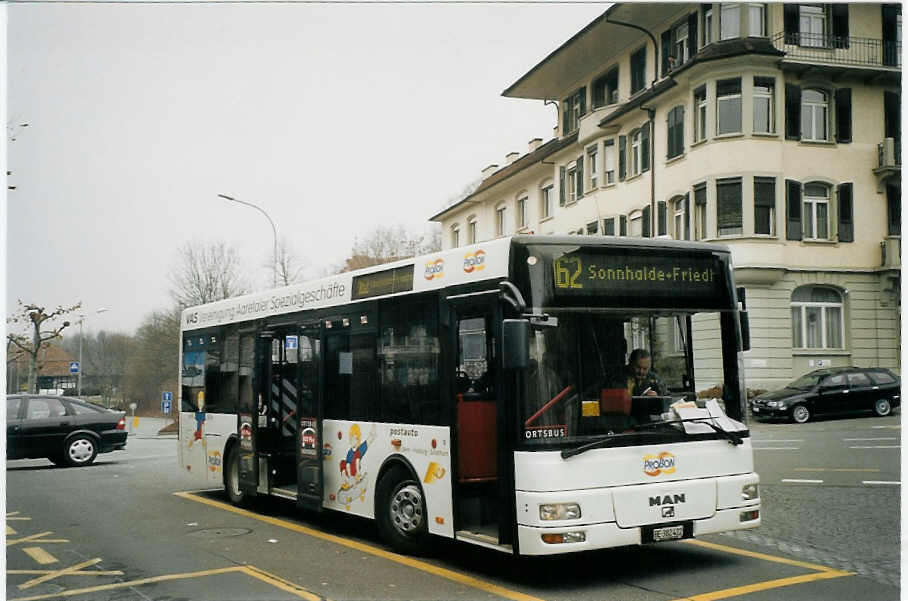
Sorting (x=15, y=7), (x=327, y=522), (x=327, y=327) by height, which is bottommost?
(x=327, y=522)

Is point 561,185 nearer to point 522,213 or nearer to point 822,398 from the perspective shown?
point 522,213

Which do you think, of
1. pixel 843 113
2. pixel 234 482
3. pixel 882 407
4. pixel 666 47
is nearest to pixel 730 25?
pixel 666 47

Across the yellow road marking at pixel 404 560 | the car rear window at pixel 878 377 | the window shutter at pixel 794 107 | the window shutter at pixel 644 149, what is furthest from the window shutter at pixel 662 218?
the yellow road marking at pixel 404 560

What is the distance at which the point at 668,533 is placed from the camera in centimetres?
776

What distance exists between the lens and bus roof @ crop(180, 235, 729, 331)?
8.01 meters

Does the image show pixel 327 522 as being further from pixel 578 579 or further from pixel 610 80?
pixel 610 80

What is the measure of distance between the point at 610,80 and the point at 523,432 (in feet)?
85.9

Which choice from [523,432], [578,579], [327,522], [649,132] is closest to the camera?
[523,432]

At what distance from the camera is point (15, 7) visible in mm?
10062

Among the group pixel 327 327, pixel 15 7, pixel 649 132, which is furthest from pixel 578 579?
pixel 649 132

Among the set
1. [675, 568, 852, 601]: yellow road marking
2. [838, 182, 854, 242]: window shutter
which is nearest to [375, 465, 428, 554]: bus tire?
[675, 568, 852, 601]: yellow road marking

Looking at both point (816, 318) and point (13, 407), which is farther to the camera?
point (816, 318)

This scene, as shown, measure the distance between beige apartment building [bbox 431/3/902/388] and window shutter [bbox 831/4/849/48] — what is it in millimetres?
73

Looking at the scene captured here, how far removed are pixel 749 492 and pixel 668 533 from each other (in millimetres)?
899
